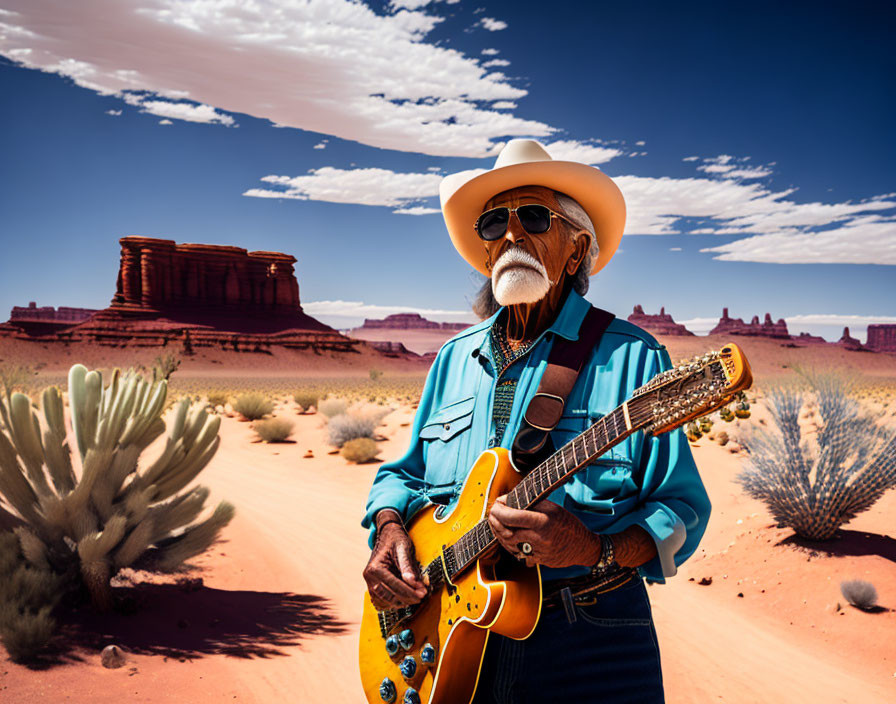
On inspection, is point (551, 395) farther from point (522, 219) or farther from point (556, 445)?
point (522, 219)

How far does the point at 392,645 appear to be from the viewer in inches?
92.0

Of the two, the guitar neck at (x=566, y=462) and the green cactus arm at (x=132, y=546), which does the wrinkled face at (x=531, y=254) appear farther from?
the green cactus arm at (x=132, y=546)

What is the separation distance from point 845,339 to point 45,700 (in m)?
158

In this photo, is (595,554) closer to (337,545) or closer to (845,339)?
(337,545)

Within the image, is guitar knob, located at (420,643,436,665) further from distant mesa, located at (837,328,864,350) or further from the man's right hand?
distant mesa, located at (837,328,864,350)

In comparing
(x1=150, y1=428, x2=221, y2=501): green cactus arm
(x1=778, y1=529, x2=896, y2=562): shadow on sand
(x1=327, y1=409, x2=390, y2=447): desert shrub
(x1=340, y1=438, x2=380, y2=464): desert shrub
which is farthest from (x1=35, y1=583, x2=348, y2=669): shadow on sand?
(x1=327, y1=409, x2=390, y2=447): desert shrub

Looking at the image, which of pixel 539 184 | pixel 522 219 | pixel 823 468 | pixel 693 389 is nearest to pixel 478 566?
pixel 693 389

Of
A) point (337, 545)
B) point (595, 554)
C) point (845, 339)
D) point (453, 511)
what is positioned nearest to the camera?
point (595, 554)

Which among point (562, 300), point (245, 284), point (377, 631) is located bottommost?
point (377, 631)

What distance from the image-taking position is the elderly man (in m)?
1.92

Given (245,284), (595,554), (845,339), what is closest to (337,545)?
(595,554)

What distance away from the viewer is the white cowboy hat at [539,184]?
8.04 ft

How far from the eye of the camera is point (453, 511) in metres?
2.27

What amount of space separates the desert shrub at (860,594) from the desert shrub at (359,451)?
32.2 feet
